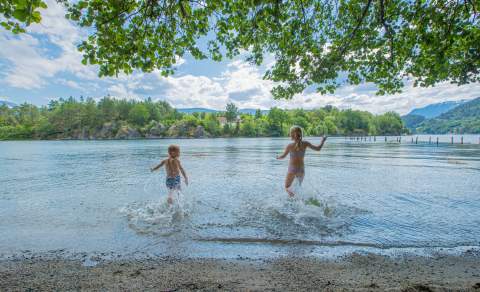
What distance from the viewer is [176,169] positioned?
361 inches

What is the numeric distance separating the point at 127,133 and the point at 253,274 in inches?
6383

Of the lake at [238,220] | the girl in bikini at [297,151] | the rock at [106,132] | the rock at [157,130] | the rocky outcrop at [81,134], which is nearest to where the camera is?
the lake at [238,220]

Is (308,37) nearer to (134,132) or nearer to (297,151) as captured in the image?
(297,151)

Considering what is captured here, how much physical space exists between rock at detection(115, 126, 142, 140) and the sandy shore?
15755 centimetres

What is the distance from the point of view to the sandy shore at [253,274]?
4.17 metres

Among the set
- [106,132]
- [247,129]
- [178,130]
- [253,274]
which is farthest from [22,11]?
[247,129]

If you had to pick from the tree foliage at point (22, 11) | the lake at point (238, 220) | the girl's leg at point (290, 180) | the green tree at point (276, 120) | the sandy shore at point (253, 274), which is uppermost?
the green tree at point (276, 120)

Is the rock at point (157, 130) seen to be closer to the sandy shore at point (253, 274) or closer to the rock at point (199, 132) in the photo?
the rock at point (199, 132)

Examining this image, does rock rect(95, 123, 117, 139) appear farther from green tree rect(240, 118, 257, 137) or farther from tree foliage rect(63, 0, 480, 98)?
tree foliage rect(63, 0, 480, 98)

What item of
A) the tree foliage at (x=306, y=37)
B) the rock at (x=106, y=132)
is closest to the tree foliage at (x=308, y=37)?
the tree foliage at (x=306, y=37)

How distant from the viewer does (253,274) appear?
4684 millimetres

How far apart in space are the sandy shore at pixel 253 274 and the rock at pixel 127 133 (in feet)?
517

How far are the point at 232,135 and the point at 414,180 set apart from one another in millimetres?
161118

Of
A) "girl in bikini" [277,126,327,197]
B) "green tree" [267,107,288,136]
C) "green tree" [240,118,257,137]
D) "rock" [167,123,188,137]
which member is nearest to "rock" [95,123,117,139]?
"rock" [167,123,188,137]
